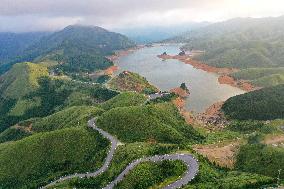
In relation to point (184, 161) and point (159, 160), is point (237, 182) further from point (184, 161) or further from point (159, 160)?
point (159, 160)

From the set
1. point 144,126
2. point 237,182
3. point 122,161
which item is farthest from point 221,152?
point 237,182

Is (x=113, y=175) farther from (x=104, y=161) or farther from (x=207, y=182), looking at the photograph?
(x=207, y=182)

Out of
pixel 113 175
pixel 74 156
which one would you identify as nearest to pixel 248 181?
pixel 113 175

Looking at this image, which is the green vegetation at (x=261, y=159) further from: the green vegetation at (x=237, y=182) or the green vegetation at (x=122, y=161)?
the green vegetation at (x=122, y=161)

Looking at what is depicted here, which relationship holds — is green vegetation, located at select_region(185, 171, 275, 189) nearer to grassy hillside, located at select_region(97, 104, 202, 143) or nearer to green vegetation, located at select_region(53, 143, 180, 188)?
green vegetation, located at select_region(53, 143, 180, 188)

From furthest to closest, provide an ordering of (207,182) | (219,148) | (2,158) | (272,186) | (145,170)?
1. (2,158)
2. (219,148)
3. (145,170)
4. (207,182)
5. (272,186)

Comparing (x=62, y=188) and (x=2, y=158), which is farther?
(x=2, y=158)

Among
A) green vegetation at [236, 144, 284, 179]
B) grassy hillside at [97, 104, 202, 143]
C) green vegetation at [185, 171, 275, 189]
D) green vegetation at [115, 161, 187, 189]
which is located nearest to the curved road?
green vegetation at [115, 161, 187, 189]
